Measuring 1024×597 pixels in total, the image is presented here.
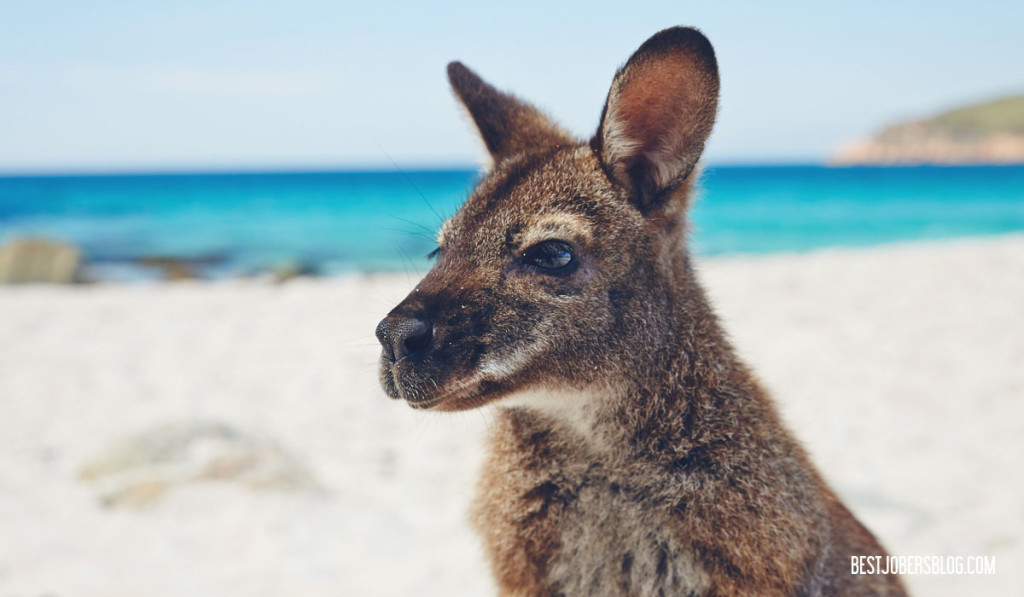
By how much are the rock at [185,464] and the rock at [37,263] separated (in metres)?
13.7

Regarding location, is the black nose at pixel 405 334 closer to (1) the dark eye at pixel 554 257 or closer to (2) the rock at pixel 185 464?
(1) the dark eye at pixel 554 257

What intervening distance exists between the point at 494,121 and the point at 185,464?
13.7 ft

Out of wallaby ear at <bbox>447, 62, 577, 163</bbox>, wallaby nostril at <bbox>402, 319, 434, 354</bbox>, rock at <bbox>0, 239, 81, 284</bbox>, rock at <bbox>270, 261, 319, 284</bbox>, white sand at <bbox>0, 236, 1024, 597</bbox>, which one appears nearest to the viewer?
wallaby nostril at <bbox>402, 319, 434, 354</bbox>

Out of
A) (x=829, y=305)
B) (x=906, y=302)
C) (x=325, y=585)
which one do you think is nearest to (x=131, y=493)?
(x=325, y=585)

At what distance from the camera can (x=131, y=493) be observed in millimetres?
5801

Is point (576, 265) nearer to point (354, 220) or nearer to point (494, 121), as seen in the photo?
point (494, 121)

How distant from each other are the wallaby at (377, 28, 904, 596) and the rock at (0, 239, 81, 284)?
1811 centimetres

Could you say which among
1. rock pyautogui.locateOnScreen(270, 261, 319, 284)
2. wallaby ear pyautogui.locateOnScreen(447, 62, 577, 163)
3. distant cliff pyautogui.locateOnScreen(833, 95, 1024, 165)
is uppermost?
distant cliff pyautogui.locateOnScreen(833, 95, 1024, 165)

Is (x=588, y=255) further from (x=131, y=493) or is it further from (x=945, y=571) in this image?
(x=131, y=493)

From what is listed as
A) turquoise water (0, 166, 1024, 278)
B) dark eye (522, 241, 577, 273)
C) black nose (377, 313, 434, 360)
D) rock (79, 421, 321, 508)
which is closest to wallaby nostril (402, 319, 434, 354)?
black nose (377, 313, 434, 360)

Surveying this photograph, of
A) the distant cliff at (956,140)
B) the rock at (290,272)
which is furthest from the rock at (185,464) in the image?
the distant cliff at (956,140)

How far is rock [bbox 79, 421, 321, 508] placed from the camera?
587 centimetres

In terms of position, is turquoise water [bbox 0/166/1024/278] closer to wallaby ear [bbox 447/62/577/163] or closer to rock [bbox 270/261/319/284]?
rock [bbox 270/261/319/284]

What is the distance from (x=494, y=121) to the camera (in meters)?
3.23
